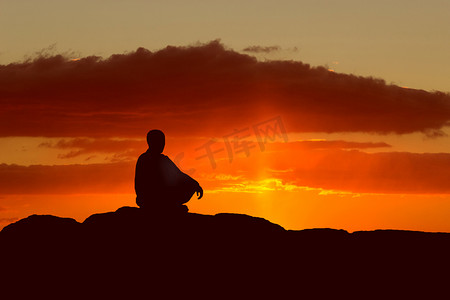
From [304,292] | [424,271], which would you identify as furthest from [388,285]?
[304,292]

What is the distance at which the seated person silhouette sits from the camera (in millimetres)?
25578

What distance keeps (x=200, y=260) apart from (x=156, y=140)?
181 inches

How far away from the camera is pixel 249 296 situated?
1001 inches

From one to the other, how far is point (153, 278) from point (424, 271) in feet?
35.5

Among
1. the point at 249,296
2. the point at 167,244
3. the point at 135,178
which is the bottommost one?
the point at 249,296

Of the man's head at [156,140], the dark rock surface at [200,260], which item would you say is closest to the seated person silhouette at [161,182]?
the man's head at [156,140]

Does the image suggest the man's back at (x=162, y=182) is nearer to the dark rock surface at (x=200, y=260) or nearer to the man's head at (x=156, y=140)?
the man's head at (x=156, y=140)

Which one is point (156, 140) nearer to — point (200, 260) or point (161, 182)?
point (161, 182)

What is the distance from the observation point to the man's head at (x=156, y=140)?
84.3 feet

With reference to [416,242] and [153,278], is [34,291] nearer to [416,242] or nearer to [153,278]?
[153,278]

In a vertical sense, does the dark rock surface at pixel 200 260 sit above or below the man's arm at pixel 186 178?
below

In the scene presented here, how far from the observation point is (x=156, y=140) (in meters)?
25.8

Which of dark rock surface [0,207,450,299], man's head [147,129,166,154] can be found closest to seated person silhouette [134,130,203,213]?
man's head [147,129,166,154]

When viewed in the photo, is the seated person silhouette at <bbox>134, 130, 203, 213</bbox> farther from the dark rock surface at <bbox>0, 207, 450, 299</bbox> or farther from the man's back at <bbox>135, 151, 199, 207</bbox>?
the dark rock surface at <bbox>0, 207, 450, 299</bbox>
